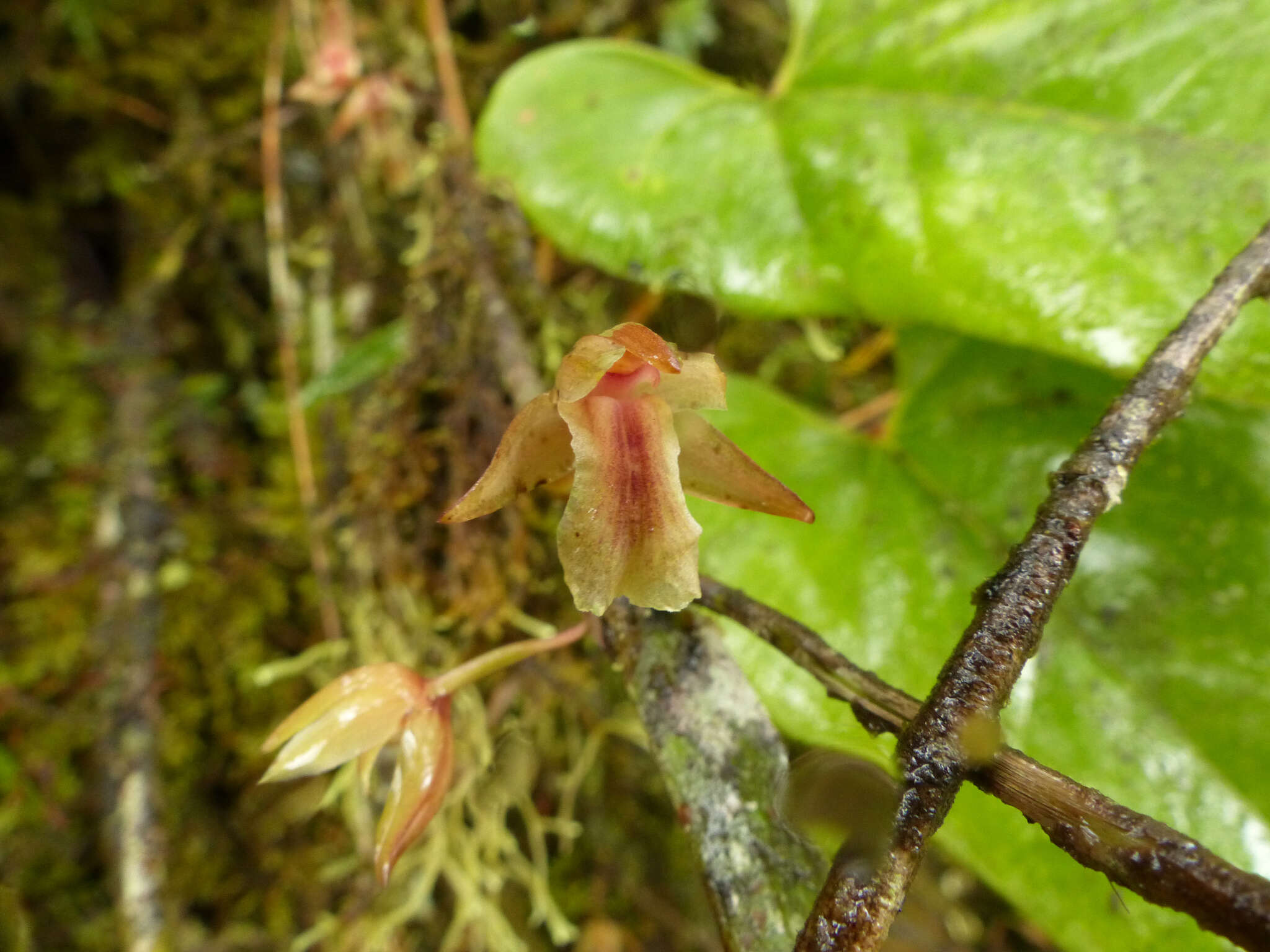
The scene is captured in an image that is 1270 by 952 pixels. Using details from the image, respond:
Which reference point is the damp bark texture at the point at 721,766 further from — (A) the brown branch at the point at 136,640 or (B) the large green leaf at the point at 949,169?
(A) the brown branch at the point at 136,640

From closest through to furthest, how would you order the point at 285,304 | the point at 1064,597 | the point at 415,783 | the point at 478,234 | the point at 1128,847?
1. the point at 1128,847
2. the point at 415,783
3. the point at 1064,597
4. the point at 478,234
5. the point at 285,304

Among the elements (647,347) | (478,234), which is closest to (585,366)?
(647,347)

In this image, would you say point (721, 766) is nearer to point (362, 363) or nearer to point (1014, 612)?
point (1014, 612)

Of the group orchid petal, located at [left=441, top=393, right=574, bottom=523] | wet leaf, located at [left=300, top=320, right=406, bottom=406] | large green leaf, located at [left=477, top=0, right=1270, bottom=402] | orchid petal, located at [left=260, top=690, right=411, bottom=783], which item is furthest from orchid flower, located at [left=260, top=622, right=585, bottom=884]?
wet leaf, located at [left=300, top=320, right=406, bottom=406]

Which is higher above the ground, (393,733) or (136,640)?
(393,733)

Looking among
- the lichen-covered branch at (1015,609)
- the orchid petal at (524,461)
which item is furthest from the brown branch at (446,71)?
the lichen-covered branch at (1015,609)

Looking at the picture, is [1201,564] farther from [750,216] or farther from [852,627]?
[750,216]

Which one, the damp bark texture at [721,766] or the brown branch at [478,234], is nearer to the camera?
the damp bark texture at [721,766]
